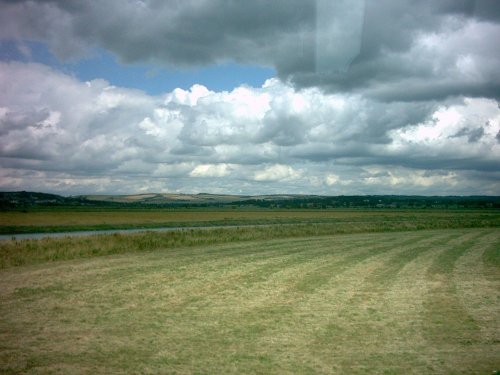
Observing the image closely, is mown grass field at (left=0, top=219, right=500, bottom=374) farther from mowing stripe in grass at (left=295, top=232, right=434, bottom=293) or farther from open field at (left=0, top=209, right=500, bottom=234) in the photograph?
open field at (left=0, top=209, right=500, bottom=234)

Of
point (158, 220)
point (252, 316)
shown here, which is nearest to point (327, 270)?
point (252, 316)

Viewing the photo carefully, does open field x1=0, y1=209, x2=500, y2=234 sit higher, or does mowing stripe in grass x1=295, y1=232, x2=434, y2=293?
mowing stripe in grass x1=295, y1=232, x2=434, y2=293

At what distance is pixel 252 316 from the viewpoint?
1188cm

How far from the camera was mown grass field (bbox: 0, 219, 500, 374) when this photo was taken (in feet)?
27.6

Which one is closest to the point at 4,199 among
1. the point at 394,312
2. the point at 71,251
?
the point at 71,251

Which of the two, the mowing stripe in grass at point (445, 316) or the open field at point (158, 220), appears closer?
the mowing stripe in grass at point (445, 316)

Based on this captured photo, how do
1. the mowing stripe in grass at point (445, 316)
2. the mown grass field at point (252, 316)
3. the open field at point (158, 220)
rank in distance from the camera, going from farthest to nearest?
the open field at point (158, 220)
the mowing stripe in grass at point (445, 316)
the mown grass field at point (252, 316)

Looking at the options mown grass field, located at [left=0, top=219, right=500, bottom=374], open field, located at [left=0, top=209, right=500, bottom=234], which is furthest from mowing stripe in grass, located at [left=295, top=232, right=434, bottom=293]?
open field, located at [left=0, top=209, right=500, bottom=234]

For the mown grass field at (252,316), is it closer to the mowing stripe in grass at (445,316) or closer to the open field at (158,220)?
the mowing stripe in grass at (445,316)

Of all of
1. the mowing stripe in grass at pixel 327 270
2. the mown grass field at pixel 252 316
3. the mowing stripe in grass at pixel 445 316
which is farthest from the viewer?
the mowing stripe in grass at pixel 327 270

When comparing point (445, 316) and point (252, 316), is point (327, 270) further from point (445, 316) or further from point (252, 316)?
point (252, 316)

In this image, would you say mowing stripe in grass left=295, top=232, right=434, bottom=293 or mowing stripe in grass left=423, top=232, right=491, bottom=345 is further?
mowing stripe in grass left=295, top=232, right=434, bottom=293

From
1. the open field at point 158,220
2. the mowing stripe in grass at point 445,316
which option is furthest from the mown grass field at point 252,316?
the open field at point 158,220

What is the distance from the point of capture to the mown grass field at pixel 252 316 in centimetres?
841
